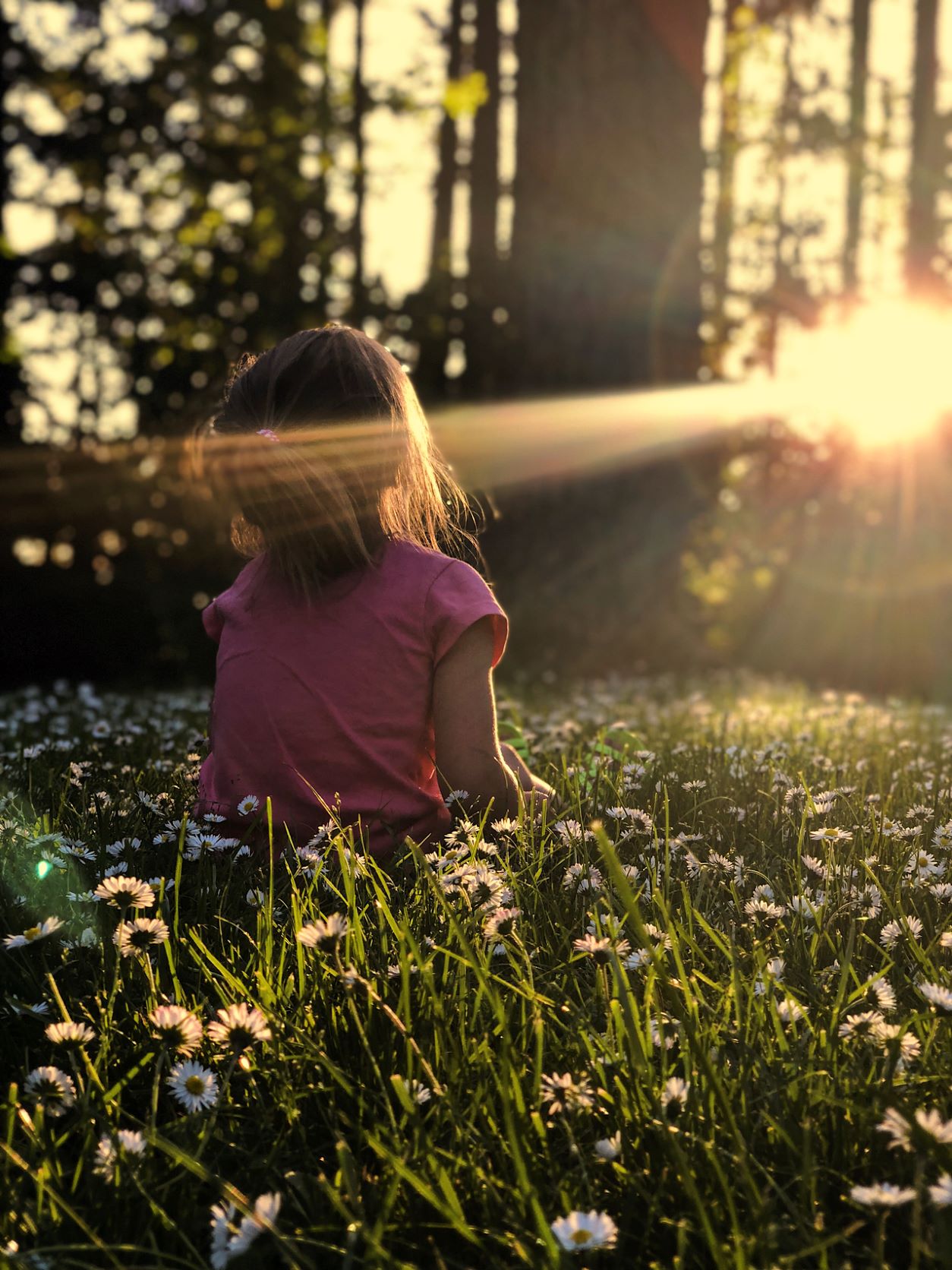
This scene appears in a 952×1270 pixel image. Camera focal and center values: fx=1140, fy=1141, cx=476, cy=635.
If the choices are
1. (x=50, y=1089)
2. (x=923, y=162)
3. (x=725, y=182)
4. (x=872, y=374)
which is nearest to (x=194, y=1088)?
Result: (x=50, y=1089)

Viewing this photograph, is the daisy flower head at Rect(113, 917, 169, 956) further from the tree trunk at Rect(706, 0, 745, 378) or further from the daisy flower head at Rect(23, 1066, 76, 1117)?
the tree trunk at Rect(706, 0, 745, 378)

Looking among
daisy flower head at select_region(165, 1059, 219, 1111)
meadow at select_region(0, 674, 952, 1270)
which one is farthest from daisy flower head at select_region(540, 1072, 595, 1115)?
daisy flower head at select_region(165, 1059, 219, 1111)

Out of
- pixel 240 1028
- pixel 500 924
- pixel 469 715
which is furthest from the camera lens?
pixel 469 715

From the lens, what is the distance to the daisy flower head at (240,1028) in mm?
1561

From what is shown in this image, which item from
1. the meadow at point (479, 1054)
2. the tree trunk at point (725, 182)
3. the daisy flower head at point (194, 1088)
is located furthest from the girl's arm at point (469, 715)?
the tree trunk at point (725, 182)

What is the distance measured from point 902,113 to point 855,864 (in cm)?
2986

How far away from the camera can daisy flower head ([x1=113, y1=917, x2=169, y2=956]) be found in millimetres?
1818

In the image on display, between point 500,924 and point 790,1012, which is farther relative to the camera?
point 500,924

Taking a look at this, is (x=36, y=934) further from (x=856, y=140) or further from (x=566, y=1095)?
(x=856, y=140)

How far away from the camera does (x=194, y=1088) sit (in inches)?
59.6

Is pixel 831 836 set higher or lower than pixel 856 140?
lower

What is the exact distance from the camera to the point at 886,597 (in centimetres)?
1370

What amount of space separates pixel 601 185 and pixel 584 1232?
10422 mm

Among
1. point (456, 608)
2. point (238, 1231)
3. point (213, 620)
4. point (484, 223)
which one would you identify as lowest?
point (238, 1231)
